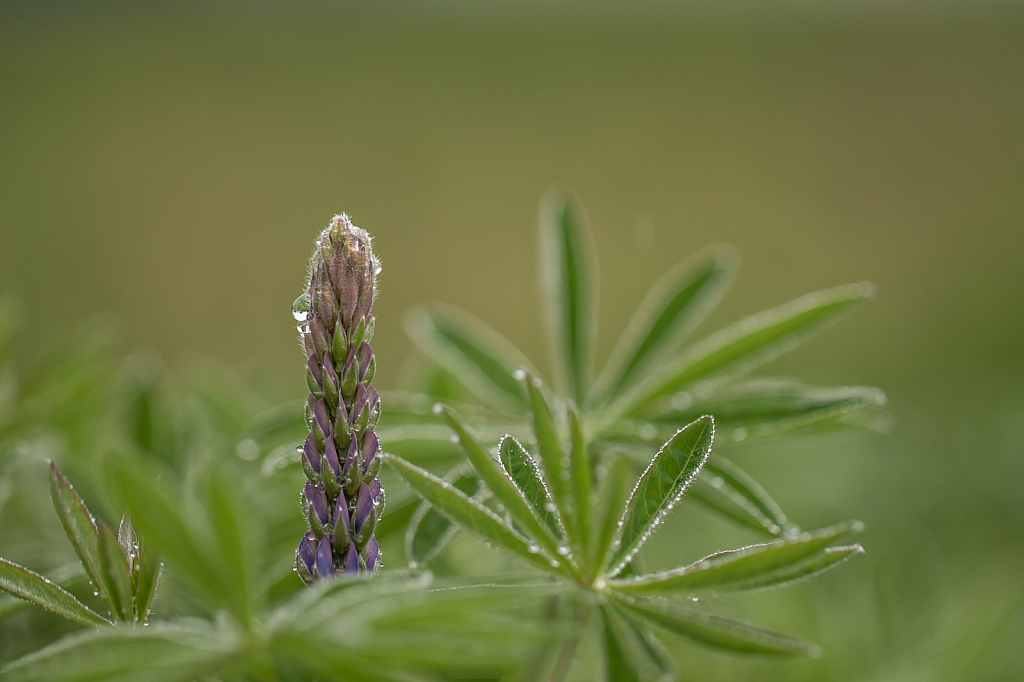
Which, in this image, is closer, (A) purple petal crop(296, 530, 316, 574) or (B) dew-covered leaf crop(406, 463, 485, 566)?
(A) purple petal crop(296, 530, 316, 574)

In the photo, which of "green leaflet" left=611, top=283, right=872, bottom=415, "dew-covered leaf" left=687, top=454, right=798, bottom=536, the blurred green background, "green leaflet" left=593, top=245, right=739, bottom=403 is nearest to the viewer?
"dew-covered leaf" left=687, top=454, right=798, bottom=536

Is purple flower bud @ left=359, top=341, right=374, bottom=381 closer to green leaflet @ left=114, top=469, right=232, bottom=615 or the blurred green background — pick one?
green leaflet @ left=114, top=469, right=232, bottom=615

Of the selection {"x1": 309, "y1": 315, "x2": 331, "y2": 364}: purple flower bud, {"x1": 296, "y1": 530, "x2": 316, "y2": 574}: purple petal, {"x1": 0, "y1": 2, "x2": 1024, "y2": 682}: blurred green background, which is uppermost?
{"x1": 0, "y1": 2, "x2": 1024, "y2": 682}: blurred green background

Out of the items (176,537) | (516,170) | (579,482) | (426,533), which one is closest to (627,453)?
(579,482)

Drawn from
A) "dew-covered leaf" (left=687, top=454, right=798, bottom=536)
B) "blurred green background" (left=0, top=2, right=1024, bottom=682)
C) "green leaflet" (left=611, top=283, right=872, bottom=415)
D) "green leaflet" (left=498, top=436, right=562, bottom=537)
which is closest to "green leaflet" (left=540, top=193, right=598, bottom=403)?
"green leaflet" (left=611, top=283, right=872, bottom=415)

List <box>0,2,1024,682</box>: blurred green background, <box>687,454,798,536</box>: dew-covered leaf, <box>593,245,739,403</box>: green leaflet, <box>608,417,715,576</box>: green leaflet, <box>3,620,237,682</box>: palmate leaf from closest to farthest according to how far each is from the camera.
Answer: <box>3,620,237,682</box>: palmate leaf
<box>608,417,715,576</box>: green leaflet
<box>687,454,798,536</box>: dew-covered leaf
<box>593,245,739,403</box>: green leaflet
<box>0,2,1024,682</box>: blurred green background

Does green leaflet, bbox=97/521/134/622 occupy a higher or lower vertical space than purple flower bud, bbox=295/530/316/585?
higher
